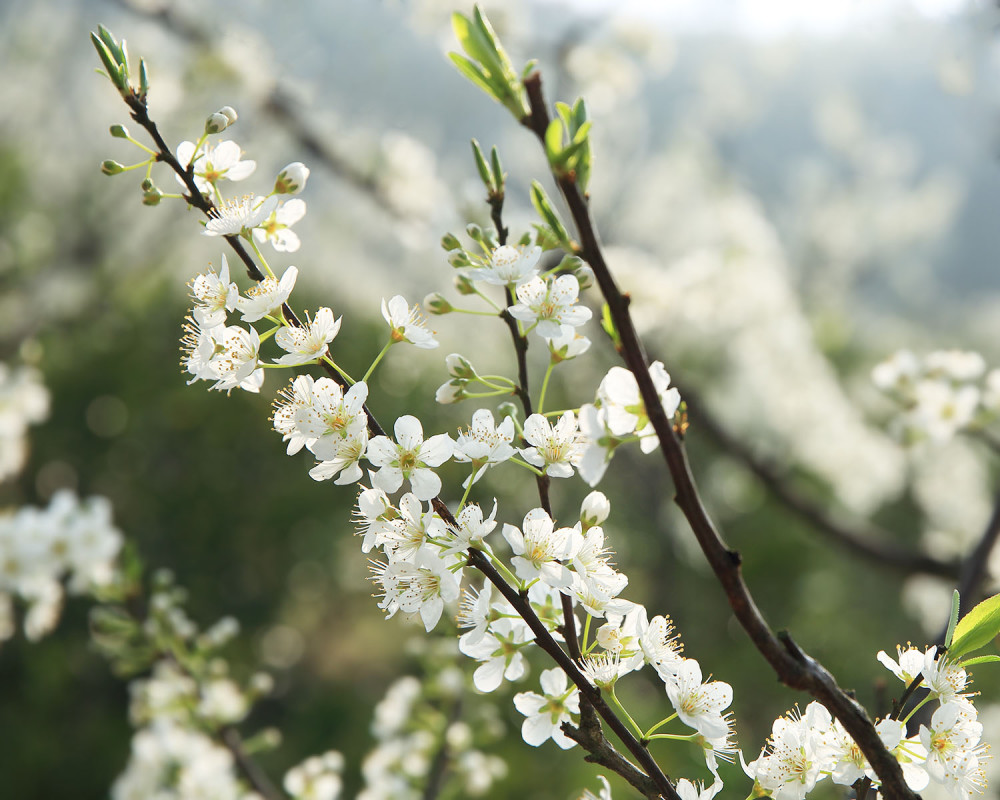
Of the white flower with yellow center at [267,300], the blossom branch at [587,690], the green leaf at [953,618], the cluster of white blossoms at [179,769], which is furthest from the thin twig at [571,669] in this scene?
the cluster of white blossoms at [179,769]

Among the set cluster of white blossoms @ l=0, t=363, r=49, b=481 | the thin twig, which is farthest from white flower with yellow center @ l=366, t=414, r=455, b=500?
cluster of white blossoms @ l=0, t=363, r=49, b=481

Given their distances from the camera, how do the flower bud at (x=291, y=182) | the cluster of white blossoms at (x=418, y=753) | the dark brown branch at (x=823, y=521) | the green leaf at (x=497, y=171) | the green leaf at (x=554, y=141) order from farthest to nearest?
the dark brown branch at (x=823, y=521), the cluster of white blossoms at (x=418, y=753), the flower bud at (x=291, y=182), the green leaf at (x=497, y=171), the green leaf at (x=554, y=141)

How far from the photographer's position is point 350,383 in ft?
1.86

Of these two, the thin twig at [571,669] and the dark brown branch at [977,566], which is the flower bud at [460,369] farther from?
the dark brown branch at [977,566]

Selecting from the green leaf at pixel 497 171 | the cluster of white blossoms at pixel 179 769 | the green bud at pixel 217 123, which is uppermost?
the green leaf at pixel 497 171

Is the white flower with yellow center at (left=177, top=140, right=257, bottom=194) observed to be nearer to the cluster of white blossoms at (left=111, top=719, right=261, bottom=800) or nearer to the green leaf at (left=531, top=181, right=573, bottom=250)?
the green leaf at (left=531, top=181, right=573, bottom=250)

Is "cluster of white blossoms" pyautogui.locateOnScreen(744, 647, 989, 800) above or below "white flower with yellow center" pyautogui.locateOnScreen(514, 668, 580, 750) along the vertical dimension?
above

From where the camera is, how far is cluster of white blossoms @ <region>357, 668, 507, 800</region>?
4.42ft

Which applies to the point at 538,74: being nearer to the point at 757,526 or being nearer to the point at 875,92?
the point at 757,526

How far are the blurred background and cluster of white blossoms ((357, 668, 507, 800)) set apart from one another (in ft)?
0.53

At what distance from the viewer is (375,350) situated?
6242 millimetres

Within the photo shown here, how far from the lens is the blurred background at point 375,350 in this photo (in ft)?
9.50

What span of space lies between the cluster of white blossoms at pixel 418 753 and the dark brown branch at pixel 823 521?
0.85 meters

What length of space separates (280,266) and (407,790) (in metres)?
4.42
